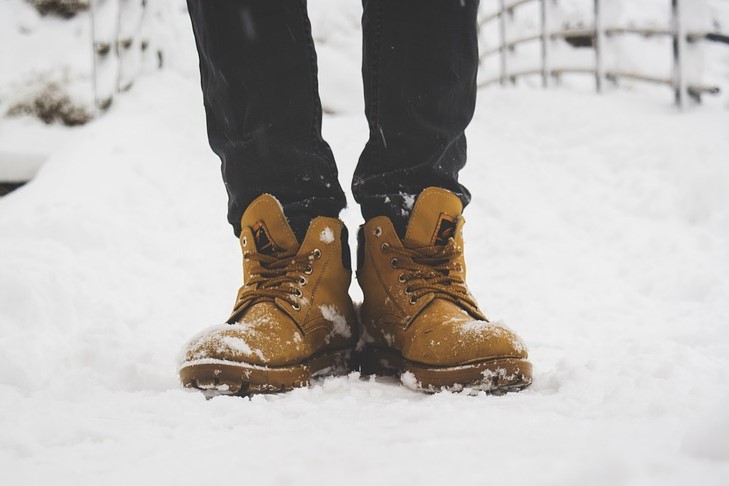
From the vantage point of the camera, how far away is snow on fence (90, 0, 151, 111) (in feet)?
11.9

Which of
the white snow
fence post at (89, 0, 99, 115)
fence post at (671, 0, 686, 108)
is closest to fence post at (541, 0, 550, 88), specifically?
fence post at (671, 0, 686, 108)

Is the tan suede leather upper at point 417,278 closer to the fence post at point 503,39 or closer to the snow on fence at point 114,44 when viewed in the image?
the snow on fence at point 114,44

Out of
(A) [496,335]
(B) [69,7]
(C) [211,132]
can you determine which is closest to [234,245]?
(C) [211,132]

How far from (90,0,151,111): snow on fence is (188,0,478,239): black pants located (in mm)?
2889

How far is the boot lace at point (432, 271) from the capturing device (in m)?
1.04

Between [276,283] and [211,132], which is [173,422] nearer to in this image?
[276,283]

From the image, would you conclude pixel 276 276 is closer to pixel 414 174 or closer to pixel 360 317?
pixel 360 317

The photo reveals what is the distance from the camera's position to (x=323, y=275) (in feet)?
3.51

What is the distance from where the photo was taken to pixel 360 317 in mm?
1152

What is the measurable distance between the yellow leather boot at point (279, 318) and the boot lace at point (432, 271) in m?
0.13

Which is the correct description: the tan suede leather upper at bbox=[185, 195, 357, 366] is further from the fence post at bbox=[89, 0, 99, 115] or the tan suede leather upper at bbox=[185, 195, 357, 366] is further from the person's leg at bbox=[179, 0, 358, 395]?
the fence post at bbox=[89, 0, 99, 115]

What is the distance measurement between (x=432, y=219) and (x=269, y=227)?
285 millimetres

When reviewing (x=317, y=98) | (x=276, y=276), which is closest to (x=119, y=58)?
(x=317, y=98)

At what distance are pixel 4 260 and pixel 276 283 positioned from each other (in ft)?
3.22
